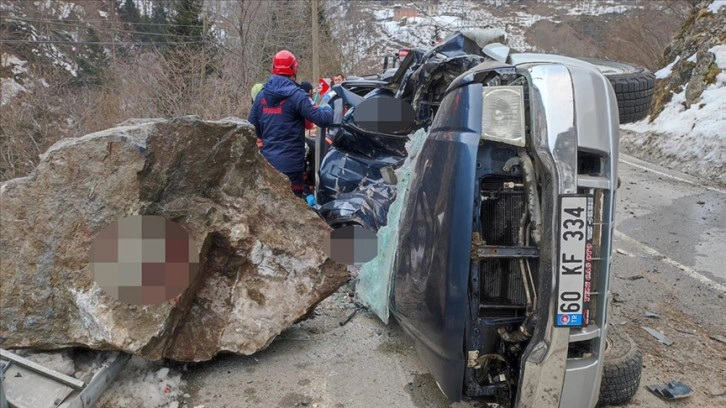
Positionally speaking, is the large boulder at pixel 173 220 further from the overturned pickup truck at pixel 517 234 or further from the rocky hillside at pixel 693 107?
the rocky hillside at pixel 693 107

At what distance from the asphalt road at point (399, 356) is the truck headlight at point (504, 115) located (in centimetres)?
132

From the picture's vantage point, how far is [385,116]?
4.27 m

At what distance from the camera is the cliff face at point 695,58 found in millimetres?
12297

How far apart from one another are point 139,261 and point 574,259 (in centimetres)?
195

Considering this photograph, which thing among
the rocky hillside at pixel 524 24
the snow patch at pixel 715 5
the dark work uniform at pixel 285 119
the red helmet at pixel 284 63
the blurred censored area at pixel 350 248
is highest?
the rocky hillside at pixel 524 24

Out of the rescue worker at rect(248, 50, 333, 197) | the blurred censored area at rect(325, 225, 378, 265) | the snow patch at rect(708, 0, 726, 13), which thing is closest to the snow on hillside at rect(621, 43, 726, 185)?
the snow patch at rect(708, 0, 726, 13)

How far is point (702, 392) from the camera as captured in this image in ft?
9.55

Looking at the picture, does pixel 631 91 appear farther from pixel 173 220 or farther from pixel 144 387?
pixel 144 387

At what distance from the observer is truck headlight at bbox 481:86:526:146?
2207 millimetres

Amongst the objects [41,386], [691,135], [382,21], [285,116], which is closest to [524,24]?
[382,21]

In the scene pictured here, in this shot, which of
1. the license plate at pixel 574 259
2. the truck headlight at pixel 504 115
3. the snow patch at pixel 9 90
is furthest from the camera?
the snow patch at pixel 9 90

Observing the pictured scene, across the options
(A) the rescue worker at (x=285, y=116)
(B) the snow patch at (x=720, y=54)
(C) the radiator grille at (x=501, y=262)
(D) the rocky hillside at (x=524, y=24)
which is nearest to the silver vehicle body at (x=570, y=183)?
(C) the radiator grille at (x=501, y=262)

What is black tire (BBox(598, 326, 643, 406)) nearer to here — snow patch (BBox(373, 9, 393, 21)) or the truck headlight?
the truck headlight

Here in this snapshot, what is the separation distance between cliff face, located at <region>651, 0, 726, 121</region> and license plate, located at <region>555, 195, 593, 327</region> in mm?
11882
